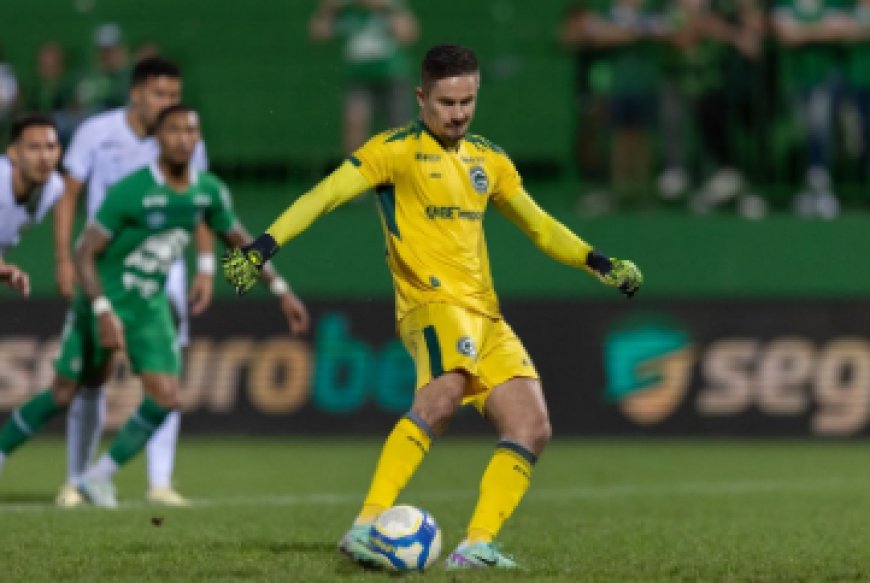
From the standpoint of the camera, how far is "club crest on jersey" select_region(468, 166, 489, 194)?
Result: 299 inches

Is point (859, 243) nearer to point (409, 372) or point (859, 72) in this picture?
point (859, 72)

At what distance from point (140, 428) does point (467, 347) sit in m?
3.72

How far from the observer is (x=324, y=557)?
24.5 feet

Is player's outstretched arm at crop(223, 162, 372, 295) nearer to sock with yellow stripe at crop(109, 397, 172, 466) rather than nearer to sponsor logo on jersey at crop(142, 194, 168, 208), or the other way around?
sponsor logo on jersey at crop(142, 194, 168, 208)

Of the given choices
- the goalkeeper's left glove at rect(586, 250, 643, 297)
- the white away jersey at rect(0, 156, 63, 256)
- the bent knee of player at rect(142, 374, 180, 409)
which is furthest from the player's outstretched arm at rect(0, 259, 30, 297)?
the goalkeeper's left glove at rect(586, 250, 643, 297)

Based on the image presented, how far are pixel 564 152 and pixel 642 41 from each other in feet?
4.58

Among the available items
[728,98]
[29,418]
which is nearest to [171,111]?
[29,418]

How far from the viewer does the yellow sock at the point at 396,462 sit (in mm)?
7258

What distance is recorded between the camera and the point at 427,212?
752 cm

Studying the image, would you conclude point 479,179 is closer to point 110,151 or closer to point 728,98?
point 110,151

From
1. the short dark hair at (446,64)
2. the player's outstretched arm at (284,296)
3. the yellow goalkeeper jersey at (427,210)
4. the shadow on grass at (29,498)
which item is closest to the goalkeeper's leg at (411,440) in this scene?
the yellow goalkeeper jersey at (427,210)

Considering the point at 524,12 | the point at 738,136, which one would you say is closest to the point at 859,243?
the point at 738,136

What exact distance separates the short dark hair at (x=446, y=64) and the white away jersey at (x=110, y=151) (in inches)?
160

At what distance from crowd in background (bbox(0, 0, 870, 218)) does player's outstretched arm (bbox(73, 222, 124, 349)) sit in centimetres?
697
